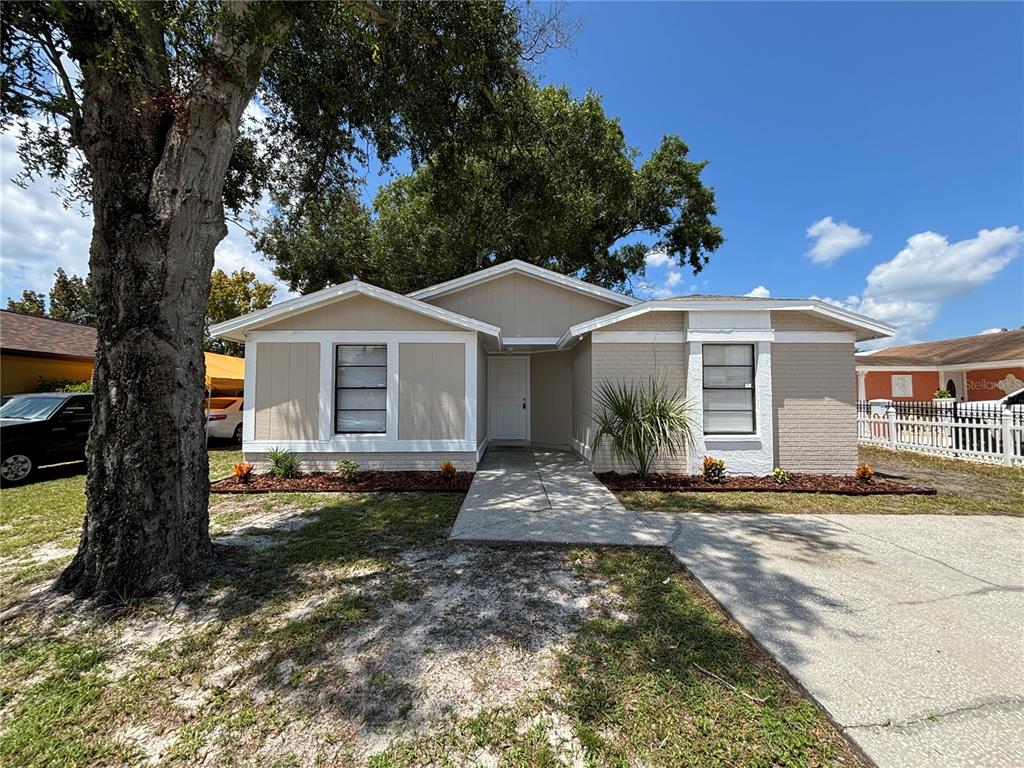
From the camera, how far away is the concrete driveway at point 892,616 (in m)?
2.08

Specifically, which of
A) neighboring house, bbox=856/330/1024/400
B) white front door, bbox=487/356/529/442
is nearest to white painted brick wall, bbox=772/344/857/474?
white front door, bbox=487/356/529/442

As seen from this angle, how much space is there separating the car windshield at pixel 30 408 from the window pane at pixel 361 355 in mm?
5364

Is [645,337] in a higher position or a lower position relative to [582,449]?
higher

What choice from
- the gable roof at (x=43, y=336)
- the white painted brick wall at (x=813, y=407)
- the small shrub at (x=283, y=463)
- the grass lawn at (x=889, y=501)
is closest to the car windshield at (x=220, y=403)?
the gable roof at (x=43, y=336)

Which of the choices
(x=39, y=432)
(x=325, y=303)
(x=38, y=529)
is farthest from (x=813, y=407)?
(x=39, y=432)

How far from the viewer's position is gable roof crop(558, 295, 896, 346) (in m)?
7.48

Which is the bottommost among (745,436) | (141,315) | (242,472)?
(242,472)

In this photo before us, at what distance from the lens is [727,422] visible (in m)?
7.91

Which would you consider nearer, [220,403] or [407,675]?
[407,675]

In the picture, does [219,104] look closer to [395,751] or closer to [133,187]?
[133,187]

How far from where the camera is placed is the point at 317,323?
26.4ft

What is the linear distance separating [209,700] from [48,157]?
5.87 meters

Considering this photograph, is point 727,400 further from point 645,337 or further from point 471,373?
point 471,373

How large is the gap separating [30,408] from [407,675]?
1011 centimetres
